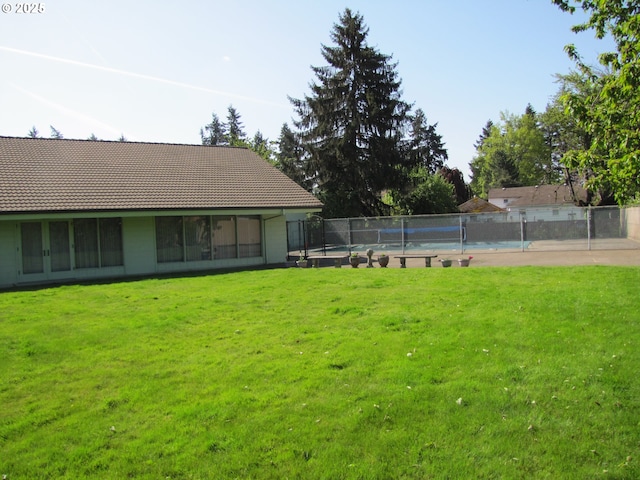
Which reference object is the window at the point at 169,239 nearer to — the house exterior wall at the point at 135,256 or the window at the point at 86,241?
the house exterior wall at the point at 135,256

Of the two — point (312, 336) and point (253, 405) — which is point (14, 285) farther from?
point (253, 405)

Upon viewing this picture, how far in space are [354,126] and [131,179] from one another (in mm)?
21657

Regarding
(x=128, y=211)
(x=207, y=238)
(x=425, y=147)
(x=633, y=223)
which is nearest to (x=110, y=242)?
(x=128, y=211)

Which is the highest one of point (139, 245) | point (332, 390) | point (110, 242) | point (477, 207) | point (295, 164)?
point (295, 164)

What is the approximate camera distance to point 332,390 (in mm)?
5254

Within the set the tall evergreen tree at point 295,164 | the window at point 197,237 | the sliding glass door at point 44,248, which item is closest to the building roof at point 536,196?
the tall evergreen tree at point 295,164

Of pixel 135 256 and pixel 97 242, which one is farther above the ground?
pixel 97 242

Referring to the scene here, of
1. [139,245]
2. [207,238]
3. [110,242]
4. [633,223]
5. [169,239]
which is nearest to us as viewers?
[110,242]

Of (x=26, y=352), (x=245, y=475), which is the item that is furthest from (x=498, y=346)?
(x=26, y=352)

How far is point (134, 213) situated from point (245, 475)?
1646 centimetres

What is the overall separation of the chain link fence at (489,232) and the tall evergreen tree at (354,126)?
12.0m

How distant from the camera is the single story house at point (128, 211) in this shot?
1752 centimetres

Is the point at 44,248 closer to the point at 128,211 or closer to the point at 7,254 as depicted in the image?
the point at 7,254

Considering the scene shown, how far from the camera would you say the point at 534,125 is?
3054 inches
